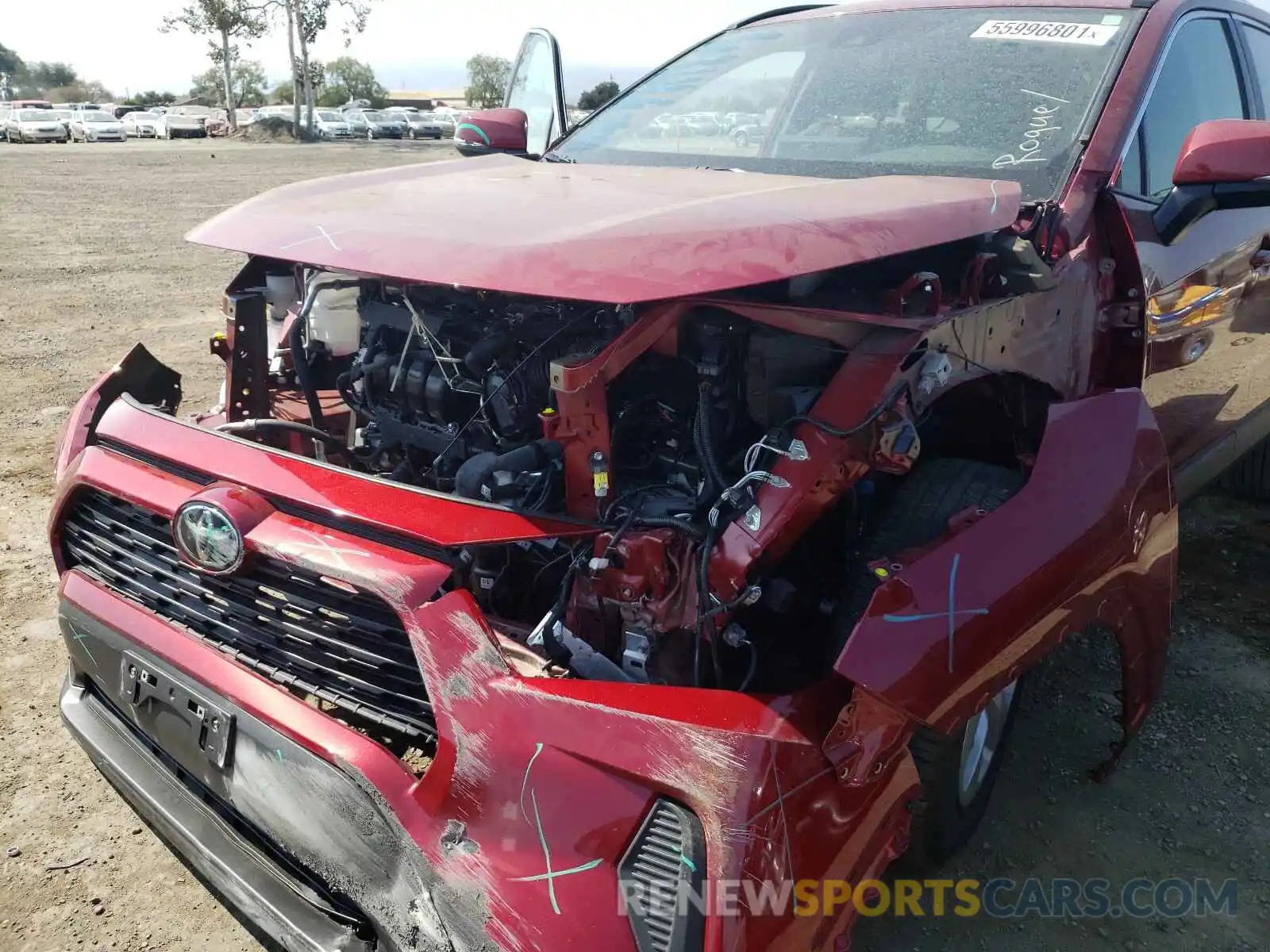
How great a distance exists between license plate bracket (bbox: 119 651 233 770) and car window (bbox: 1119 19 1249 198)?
264cm

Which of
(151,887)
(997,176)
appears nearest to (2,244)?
(151,887)

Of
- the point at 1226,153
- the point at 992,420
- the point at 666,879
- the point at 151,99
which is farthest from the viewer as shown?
the point at 151,99

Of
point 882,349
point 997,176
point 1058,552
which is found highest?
point 997,176

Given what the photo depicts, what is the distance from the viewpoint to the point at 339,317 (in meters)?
2.70

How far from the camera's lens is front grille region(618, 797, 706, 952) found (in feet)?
4.72

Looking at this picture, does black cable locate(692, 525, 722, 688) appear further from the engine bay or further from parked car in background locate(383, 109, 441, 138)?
parked car in background locate(383, 109, 441, 138)

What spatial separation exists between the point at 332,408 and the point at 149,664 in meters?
1.14

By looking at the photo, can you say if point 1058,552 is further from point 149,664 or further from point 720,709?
point 149,664

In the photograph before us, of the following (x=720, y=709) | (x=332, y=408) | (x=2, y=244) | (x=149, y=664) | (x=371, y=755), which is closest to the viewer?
(x=720, y=709)

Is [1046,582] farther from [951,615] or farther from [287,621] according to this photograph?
[287,621]

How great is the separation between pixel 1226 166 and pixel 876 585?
4.73ft

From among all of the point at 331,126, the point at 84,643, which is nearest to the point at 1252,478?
the point at 84,643

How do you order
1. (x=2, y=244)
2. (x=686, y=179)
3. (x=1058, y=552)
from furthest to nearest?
(x=2, y=244) → (x=686, y=179) → (x=1058, y=552)

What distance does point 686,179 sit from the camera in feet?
8.63
